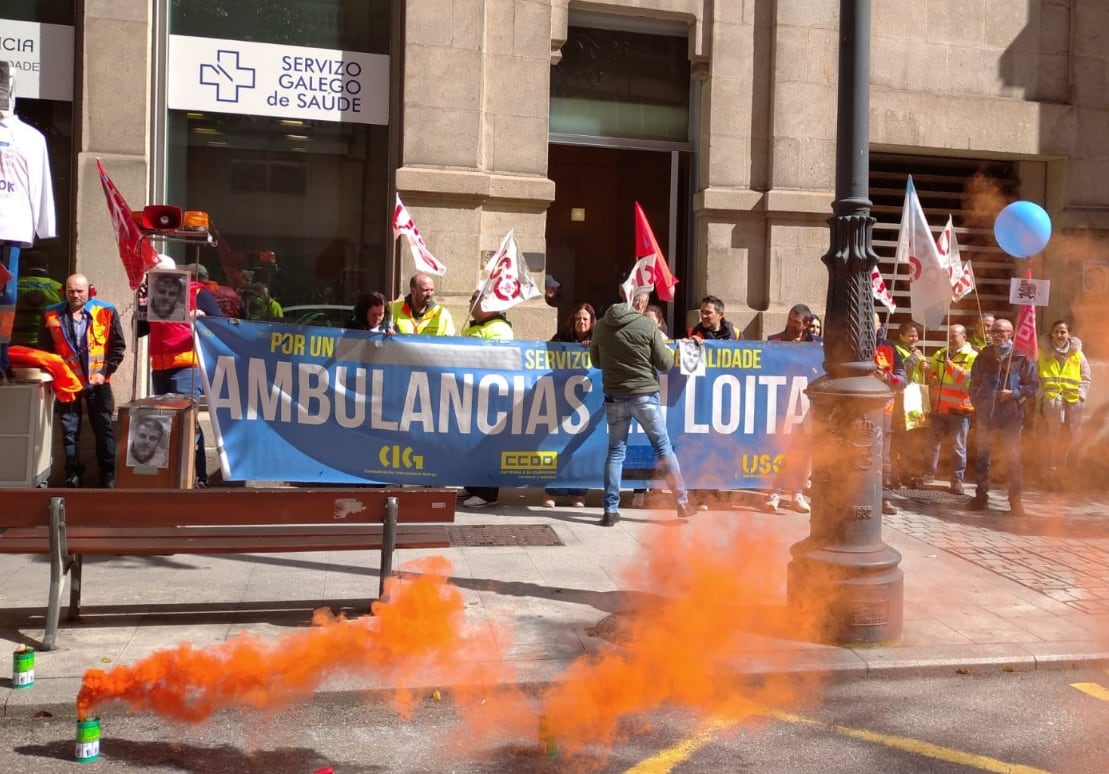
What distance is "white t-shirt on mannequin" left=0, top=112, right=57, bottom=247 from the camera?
7250 millimetres

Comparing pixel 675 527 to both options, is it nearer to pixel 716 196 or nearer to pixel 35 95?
pixel 716 196

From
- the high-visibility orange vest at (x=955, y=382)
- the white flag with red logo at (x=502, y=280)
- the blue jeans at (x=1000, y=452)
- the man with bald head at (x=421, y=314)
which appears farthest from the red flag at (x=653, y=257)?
the high-visibility orange vest at (x=955, y=382)

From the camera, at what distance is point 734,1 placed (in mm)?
11656

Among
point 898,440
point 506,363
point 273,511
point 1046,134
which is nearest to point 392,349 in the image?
point 506,363

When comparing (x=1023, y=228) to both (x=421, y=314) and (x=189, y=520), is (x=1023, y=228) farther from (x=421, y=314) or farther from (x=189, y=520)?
(x=189, y=520)

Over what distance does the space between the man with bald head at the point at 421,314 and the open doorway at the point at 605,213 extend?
3034mm

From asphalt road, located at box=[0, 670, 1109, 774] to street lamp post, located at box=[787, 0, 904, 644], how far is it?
0.82 m

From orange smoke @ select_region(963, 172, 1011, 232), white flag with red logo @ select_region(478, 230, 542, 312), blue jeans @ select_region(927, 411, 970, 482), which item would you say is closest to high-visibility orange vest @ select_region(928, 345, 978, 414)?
blue jeans @ select_region(927, 411, 970, 482)

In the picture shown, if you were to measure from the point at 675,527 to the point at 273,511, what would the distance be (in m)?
3.66

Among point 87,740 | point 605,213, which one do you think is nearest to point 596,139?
point 605,213

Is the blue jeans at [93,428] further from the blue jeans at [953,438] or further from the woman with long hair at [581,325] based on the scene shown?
the blue jeans at [953,438]

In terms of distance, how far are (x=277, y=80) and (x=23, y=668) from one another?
7396 millimetres

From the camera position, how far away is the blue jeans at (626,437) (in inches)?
338

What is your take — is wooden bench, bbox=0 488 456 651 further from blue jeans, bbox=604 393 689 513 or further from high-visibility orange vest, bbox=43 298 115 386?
high-visibility orange vest, bbox=43 298 115 386
